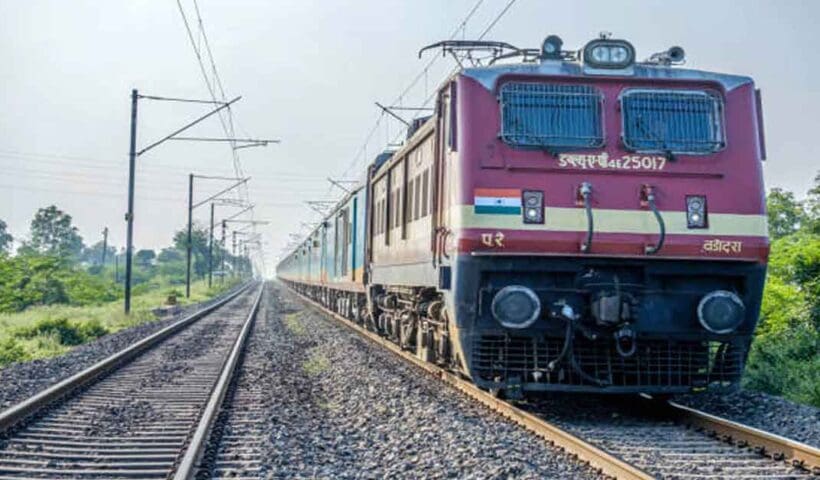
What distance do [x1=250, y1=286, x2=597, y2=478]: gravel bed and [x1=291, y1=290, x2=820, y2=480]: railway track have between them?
15 cm

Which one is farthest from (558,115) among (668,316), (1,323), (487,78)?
(1,323)

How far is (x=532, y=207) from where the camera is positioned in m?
8.34

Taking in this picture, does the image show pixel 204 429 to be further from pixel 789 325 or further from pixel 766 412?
pixel 789 325

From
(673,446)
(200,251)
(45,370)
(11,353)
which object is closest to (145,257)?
(200,251)

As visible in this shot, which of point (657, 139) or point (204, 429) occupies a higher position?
point (657, 139)

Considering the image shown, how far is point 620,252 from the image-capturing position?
8.36 m

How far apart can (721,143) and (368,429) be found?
13.7 ft

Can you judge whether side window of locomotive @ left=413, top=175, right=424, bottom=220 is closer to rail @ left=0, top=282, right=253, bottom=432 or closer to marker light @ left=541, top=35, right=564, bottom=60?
marker light @ left=541, top=35, right=564, bottom=60

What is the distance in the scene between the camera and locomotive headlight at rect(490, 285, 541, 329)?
8.20 m

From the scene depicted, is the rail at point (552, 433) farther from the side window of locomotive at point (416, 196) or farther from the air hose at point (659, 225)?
the side window of locomotive at point (416, 196)

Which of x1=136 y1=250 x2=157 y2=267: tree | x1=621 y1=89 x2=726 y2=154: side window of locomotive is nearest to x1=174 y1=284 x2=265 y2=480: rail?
x1=621 y1=89 x2=726 y2=154: side window of locomotive

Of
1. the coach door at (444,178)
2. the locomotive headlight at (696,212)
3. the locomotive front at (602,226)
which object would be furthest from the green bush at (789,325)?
the coach door at (444,178)

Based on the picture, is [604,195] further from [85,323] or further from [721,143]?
[85,323]

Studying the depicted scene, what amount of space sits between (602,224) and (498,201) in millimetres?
955
